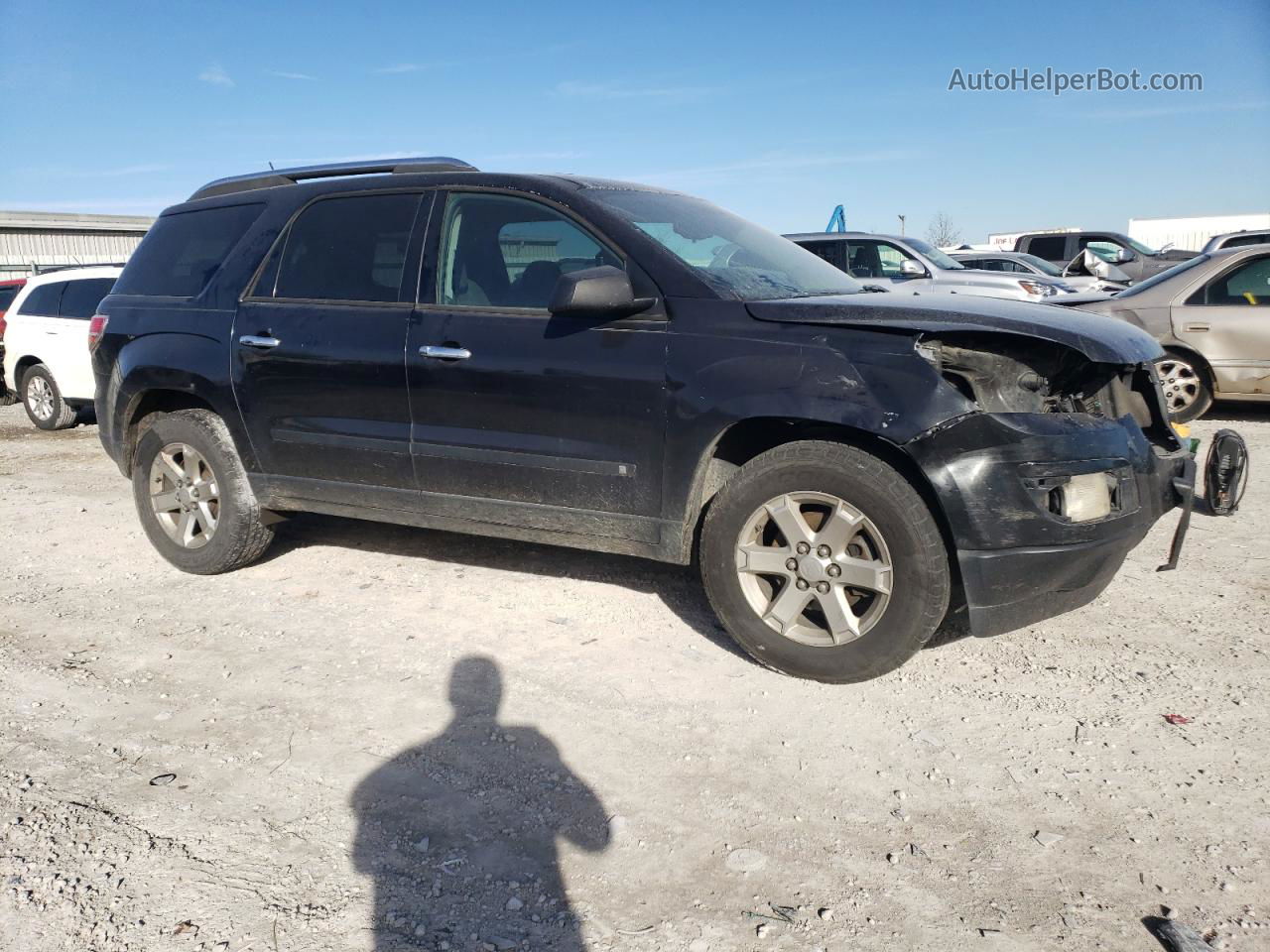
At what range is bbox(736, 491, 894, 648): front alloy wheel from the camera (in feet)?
11.4

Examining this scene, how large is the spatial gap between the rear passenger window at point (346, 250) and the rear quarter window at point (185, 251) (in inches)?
16.2

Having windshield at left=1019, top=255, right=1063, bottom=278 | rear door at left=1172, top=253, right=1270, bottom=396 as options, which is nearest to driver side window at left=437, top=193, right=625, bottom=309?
rear door at left=1172, top=253, right=1270, bottom=396

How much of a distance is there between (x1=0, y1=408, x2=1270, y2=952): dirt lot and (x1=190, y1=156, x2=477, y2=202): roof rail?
6.59 feet

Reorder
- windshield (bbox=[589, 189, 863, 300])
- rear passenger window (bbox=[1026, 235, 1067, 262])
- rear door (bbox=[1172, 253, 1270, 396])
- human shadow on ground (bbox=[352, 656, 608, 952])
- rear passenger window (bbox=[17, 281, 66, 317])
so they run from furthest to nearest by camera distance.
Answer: rear passenger window (bbox=[1026, 235, 1067, 262]) < rear passenger window (bbox=[17, 281, 66, 317]) < rear door (bbox=[1172, 253, 1270, 396]) < windshield (bbox=[589, 189, 863, 300]) < human shadow on ground (bbox=[352, 656, 608, 952])

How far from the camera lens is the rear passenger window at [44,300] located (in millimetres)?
10883

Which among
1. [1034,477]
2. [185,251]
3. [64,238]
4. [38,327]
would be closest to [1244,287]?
[1034,477]

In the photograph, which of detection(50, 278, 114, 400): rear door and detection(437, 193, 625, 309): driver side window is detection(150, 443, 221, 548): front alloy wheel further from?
detection(50, 278, 114, 400): rear door

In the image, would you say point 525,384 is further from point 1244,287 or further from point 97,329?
point 1244,287

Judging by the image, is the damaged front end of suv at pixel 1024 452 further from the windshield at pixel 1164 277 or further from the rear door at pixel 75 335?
the rear door at pixel 75 335

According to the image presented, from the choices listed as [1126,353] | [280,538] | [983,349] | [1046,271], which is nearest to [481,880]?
[983,349]

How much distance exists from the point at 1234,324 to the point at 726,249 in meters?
5.94

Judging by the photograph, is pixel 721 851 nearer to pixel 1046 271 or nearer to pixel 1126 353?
pixel 1126 353

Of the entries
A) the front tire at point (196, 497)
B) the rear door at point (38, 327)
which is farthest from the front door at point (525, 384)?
the rear door at point (38, 327)

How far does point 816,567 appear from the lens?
3.54 metres
